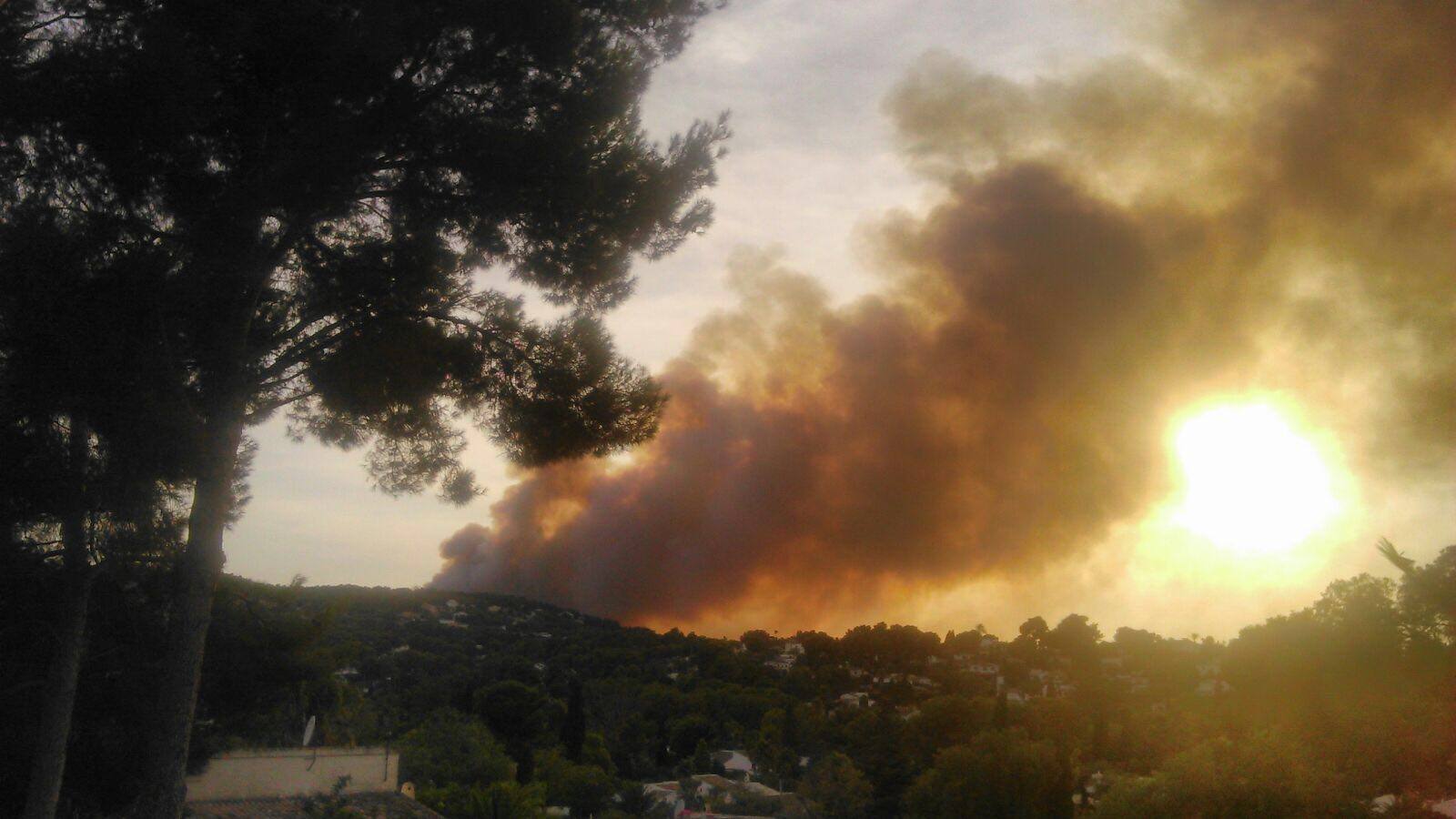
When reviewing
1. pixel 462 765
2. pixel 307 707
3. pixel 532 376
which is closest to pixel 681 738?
pixel 462 765

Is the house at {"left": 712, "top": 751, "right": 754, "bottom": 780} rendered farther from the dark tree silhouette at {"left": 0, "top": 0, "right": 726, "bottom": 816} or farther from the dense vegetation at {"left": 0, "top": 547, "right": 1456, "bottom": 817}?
the dark tree silhouette at {"left": 0, "top": 0, "right": 726, "bottom": 816}

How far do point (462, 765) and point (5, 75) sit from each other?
1171 inches

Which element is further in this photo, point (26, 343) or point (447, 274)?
point (447, 274)

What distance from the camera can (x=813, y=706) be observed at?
178 ft

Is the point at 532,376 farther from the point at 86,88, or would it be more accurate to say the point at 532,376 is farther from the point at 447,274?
the point at 86,88

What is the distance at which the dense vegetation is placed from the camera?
12.8m

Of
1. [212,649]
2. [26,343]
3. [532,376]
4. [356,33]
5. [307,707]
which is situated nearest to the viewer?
[26,343]

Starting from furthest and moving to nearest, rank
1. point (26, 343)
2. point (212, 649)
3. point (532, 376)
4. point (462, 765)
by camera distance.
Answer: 1. point (462, 765)
2. point (212, 649)
3. point (532, 376)
4. point (26, 343)

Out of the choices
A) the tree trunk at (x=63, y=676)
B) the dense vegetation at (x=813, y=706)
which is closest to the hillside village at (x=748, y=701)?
the dense vegetation at (x=813, y=706)

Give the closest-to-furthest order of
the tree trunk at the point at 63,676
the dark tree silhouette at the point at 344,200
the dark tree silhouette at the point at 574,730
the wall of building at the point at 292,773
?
the dark tree silhouette at the point at 344,200
the tree trunk at the point at 63,676
the wall of building at the point at 292,773
the dark tree silhouette at the point at 574,730

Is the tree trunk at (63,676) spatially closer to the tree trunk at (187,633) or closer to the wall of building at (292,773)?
the tree trunk at (187,633)

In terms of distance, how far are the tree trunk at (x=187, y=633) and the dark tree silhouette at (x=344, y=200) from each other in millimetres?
19

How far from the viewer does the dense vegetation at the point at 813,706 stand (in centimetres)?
1277

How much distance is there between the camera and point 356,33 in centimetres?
760
